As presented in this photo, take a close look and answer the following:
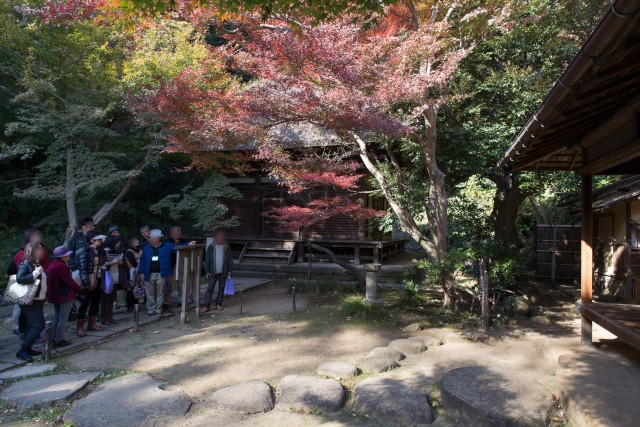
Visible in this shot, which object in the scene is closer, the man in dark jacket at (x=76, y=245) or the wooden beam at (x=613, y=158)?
the wooden beam at (x=613, y=158)

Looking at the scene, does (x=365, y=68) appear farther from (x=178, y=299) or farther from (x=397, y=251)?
(x=397, y=251)

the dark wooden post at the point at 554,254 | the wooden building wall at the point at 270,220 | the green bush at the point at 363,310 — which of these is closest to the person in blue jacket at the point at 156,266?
the green bush at the point at 363,310

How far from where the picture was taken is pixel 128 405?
4.16 meters

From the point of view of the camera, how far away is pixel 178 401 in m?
4.29

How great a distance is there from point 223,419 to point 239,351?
6.71ft

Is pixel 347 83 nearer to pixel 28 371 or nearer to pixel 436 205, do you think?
pixel 436 205

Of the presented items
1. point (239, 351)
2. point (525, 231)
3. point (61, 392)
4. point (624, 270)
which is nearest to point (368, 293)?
point (239, 351)

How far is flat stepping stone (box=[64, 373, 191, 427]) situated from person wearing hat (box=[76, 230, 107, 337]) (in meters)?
2.19

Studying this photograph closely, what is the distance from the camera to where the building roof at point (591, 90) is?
8.86ft

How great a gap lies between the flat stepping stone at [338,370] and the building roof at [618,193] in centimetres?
633

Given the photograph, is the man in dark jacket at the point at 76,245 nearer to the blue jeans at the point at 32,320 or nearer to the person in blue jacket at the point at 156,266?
the blue jeans at the point at 32,320

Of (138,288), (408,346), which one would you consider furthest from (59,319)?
(408,346)

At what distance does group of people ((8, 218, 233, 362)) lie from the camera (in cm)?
542

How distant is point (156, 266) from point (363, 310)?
3.88 metres
